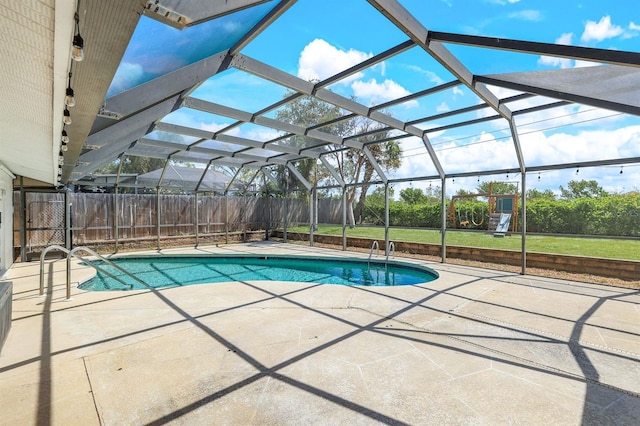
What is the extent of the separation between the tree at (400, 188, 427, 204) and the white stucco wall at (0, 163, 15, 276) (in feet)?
50.6

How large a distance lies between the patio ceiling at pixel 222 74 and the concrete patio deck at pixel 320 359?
7.18 feet

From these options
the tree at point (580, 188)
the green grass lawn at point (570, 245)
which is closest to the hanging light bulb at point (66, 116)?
the green grass lawn at point (570, 245)

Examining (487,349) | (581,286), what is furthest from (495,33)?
(581,286)

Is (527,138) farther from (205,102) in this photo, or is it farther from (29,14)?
(29,14)

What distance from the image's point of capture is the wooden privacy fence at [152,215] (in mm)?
9312

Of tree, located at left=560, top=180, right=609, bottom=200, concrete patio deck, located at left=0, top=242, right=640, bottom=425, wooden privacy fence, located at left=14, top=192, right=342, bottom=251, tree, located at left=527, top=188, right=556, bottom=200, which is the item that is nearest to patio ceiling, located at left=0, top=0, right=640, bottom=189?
concrete patio deck, located at left=0, top=242, right=640, bottom=425

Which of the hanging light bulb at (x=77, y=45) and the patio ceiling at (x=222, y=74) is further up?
the patio ceiling at (x=222, y=74)

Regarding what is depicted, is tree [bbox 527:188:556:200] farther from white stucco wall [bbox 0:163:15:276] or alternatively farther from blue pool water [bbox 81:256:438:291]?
white stucco wall [bbox 0:163:15:276]

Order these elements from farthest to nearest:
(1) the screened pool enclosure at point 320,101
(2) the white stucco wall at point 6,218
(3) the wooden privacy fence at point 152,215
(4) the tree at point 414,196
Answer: (4) the tree at point 414,196, (3) the wooden privacy fence at point 152,215, (2) the white stucco wall at point 6,218, (1) the screened pool enclosure at point 320,101

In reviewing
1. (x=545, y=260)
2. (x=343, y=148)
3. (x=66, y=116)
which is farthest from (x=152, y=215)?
(x=545, y=260)

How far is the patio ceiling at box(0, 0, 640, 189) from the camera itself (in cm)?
166

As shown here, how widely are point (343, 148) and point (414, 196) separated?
9.15m

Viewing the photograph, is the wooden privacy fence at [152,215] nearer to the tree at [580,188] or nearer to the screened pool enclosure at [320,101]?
the screened pool enclosure at [320,101]

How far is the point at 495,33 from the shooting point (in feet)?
11.2
